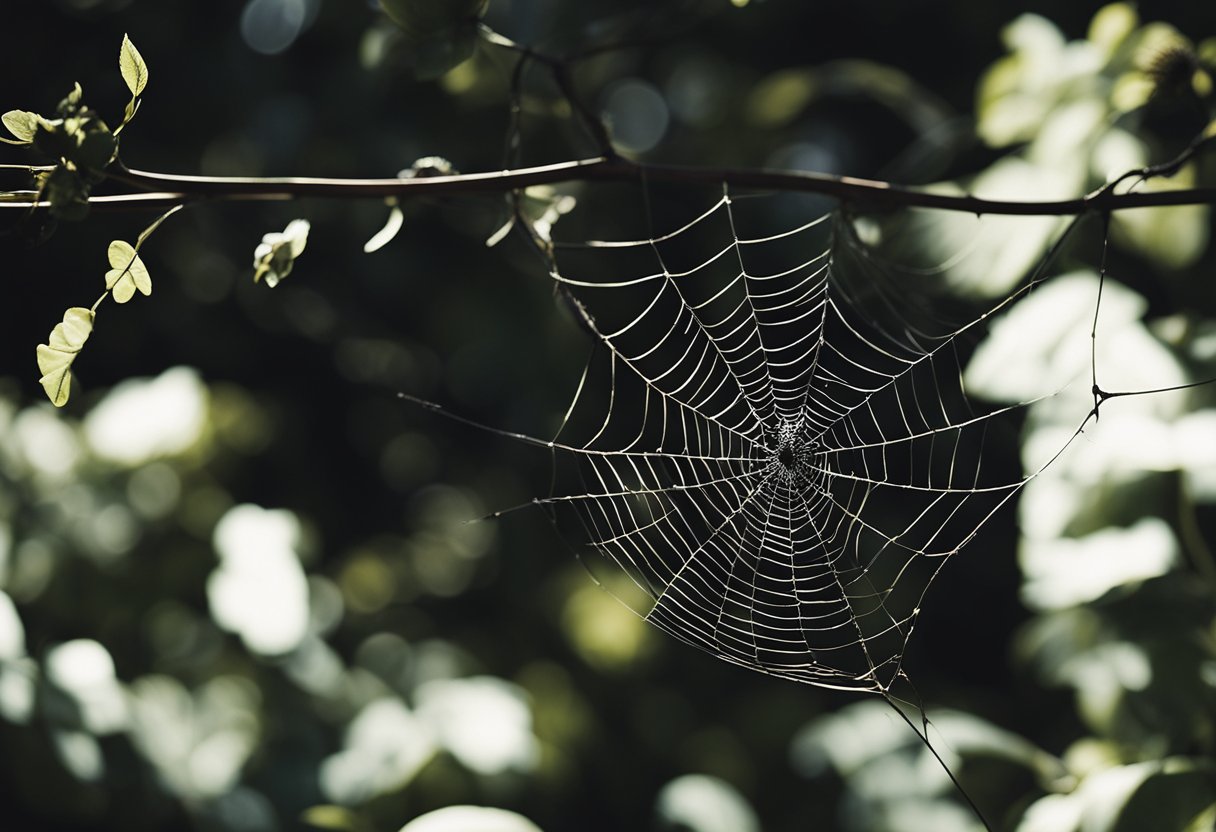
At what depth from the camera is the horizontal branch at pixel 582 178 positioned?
522 millimetres

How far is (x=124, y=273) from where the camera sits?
0.53m

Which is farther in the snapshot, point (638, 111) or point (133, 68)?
point (638, 111)

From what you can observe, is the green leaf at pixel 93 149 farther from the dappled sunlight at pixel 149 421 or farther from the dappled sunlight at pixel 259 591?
the dappled sunlight at pixel 149 421

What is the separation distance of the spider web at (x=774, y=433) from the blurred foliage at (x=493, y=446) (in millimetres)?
114

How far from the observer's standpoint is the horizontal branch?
0.52 meters

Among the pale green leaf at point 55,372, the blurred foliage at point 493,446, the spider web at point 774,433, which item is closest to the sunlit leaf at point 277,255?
the blurred foliage at point 493,446

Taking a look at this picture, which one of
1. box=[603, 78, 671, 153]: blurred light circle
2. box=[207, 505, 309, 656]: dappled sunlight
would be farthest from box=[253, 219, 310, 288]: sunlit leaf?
box=[603, 78, 671, 153]: blurred light circle

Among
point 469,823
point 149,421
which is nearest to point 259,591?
point 149,421

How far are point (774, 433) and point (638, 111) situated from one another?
4.01 feet

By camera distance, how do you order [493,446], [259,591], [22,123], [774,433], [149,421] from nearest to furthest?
[22,123] → [774,433] → [259,591] → [149,421] → [493,446]

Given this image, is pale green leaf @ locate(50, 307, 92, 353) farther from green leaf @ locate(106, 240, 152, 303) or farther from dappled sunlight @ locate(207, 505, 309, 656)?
dappled sunlight @ locate(207, 505, 309, 656)

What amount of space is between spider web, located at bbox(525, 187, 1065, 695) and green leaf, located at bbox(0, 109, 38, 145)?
63 centimetres

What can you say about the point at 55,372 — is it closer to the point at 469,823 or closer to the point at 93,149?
the point at 93,149

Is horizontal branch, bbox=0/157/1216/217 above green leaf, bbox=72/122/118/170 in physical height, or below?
above
